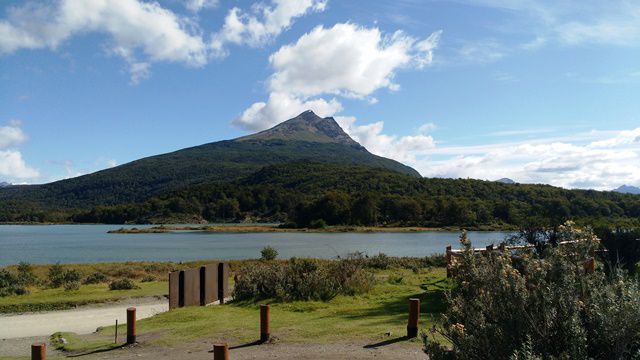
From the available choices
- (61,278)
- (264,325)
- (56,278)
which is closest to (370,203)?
(61,278)

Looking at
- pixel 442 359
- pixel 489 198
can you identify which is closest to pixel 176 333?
pixel 442 359

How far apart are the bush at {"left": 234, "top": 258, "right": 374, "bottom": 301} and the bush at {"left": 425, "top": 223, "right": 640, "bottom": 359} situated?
11.6 meters

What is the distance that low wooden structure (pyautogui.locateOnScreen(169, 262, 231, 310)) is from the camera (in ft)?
52.2

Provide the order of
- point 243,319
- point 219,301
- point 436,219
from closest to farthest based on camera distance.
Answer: point 243,319 → point 219,301 → point 436,219

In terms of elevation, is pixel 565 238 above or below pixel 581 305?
above

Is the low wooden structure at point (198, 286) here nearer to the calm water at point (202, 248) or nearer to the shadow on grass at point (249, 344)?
the shadow on grass at point (249, 344)

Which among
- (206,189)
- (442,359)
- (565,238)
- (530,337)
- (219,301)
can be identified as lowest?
(219,301)

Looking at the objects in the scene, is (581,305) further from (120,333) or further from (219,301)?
(219,301)

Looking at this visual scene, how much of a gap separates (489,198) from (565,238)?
15897cm

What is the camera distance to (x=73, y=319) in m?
16.0

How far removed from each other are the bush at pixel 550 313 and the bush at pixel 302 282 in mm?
11599

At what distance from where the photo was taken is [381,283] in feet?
64.6

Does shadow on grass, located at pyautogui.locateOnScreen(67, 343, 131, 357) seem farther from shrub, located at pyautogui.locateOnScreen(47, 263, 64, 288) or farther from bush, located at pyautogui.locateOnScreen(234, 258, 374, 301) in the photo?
shrub, located at pyautogui.locateOnScreen(47, 263, 64, 288)

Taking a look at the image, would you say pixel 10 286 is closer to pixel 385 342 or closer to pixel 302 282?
pixel 302 282
